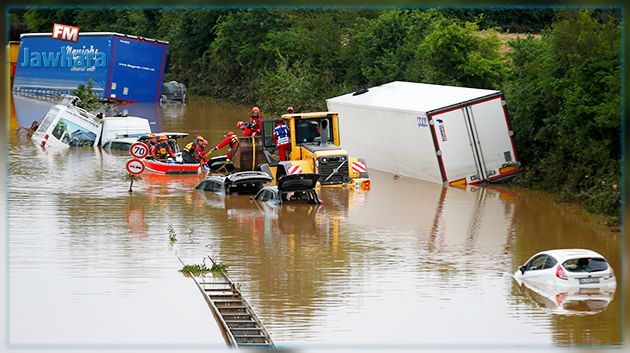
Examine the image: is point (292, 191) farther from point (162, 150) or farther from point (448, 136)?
point (162, 150)

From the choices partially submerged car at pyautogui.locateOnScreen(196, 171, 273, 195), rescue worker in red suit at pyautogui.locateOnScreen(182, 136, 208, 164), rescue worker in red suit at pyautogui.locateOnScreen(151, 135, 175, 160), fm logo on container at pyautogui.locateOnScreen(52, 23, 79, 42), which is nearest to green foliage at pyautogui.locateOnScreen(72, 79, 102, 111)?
fm logo on container at pyautogui.locateOnScreen(52, 23, 79, 42)

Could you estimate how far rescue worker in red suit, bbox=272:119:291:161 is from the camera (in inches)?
1163

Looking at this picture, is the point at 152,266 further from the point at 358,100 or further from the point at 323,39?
the point at 323,39

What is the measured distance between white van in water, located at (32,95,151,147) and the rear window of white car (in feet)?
82.1

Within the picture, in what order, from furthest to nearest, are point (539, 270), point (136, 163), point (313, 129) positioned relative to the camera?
point (136, 163), point (313, 129), point (539, 270)

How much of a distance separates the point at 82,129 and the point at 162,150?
8.35m

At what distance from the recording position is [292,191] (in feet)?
89.0

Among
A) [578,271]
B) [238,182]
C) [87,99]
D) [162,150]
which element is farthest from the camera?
[87,99]

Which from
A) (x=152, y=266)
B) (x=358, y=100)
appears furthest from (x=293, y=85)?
(x=152, y=266)

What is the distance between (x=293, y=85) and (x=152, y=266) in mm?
29625

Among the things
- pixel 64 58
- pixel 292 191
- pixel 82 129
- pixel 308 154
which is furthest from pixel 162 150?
pixel 64 58

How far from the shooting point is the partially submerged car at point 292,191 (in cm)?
2666

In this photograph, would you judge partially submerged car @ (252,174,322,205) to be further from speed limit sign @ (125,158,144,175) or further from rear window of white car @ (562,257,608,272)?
rear window of white car @ (562,257,608,272)

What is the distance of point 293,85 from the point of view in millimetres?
48750
